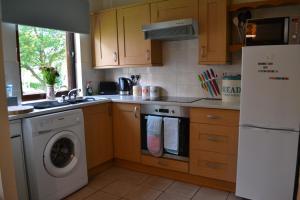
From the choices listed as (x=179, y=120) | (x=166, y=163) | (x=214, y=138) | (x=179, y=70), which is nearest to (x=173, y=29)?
(x=179, y=70)

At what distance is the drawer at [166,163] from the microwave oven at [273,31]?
139 centimetres

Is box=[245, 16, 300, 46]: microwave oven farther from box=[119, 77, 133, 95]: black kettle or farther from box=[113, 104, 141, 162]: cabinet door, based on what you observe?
box=[119, 77, 133, 95]: black kettle

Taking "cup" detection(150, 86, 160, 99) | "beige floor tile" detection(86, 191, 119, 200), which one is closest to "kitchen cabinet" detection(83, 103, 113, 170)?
"beige floor tile" detection(86, 191, 119, 200)

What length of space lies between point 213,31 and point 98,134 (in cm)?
175

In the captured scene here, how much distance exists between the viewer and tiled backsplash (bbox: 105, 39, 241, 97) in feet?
9.55

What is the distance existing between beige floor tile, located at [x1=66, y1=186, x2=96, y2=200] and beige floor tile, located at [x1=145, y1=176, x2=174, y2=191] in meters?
0.61

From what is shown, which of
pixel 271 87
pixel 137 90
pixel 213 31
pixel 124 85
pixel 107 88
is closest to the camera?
pixel 271 87

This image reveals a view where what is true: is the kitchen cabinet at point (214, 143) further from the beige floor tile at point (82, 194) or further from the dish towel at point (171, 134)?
the beige floor tile at point (82, 194)

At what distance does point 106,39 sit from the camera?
3.27m

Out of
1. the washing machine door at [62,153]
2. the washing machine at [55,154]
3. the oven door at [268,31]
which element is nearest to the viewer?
the oven door at [268,31]

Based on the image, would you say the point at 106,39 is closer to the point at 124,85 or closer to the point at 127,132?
the point at 124,85

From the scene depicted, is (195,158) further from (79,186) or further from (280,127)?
(79,186)

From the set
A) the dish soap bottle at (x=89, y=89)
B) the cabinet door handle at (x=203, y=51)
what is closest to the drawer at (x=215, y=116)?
the cabinet door handle at (x=203, y=51)

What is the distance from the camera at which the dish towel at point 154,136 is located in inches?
103
